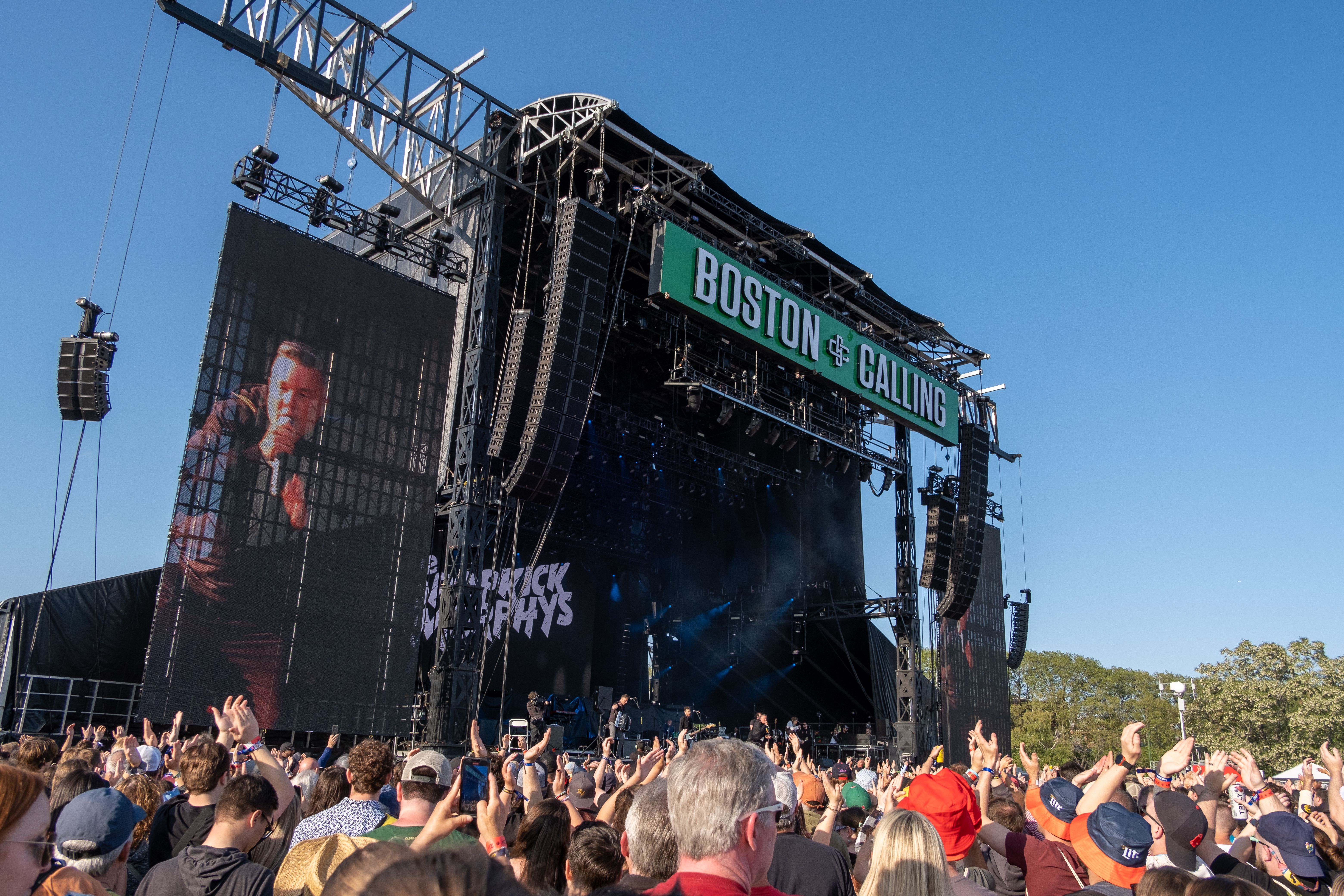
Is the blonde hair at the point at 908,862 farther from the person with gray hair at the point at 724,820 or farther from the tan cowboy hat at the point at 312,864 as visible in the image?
the tan cowboy hat at the point at 312,864

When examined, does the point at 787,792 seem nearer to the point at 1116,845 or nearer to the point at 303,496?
the point at 1116,845

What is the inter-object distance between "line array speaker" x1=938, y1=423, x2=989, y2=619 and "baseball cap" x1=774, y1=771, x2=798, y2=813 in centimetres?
1888

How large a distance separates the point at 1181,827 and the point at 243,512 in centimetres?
1284

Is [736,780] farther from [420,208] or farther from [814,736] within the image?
[814,736]

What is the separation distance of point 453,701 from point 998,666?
20.0m

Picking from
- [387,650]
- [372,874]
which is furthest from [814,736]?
[372,874]

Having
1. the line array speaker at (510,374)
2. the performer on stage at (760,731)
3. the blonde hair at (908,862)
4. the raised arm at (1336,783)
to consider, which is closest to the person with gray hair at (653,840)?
the blonde hair at (908,862)

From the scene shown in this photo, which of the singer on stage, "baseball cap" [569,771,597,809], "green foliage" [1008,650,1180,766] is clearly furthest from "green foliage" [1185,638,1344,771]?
"baseball cap" [569,771,597,809]

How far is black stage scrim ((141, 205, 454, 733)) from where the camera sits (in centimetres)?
1307

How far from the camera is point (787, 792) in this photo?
11.0 ft

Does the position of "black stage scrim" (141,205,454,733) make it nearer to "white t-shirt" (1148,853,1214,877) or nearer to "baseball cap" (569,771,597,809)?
"baseball cap" (569,771,597,809)

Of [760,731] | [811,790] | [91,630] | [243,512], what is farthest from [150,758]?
[760,731]

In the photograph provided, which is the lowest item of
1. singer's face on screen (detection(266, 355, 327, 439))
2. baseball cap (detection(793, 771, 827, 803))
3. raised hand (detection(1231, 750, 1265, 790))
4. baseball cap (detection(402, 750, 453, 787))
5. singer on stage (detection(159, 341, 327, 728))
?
baseball cap (detection(793, 771, 827, 803))

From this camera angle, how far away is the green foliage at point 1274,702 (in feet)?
89.6
